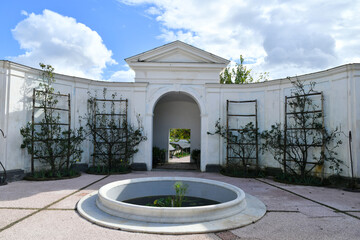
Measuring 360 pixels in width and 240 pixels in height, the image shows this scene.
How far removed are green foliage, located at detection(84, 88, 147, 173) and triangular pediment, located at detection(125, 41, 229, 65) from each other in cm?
220

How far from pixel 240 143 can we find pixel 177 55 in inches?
189

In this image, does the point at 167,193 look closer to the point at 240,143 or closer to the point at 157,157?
the point at 240,143

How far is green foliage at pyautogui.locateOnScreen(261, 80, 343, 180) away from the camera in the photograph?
8.25 metres

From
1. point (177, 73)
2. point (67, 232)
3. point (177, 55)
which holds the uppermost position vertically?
point (177, 55)

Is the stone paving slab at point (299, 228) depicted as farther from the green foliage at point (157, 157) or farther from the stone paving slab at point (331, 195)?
the green foliage at point (157, 157)

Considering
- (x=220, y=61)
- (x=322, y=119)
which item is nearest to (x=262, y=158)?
(x=322, y=119)

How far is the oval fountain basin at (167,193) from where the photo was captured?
420 cm

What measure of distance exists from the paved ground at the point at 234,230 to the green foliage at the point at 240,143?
293 centimetres

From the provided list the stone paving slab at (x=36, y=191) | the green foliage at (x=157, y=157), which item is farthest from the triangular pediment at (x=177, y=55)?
the stone paving slab at (x=36, y=191)

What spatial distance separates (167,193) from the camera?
258 inches

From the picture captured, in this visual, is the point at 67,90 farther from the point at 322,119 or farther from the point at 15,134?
the point at 322,119

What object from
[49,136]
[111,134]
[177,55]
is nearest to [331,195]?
[177,55]

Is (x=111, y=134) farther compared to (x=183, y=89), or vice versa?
(x=183, y=89)

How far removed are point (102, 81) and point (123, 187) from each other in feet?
20.2
